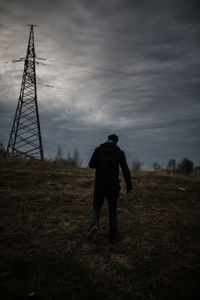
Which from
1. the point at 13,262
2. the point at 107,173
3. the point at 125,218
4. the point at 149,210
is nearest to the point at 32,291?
the point at 13,262

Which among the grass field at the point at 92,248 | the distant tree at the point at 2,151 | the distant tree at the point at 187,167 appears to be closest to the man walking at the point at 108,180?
the grass field at the point at 92,248

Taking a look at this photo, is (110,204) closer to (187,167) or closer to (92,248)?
(92,248)

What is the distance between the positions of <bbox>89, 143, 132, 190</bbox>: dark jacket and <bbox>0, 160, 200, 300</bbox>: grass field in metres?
1.52

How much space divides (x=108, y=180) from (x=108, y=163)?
0.44m

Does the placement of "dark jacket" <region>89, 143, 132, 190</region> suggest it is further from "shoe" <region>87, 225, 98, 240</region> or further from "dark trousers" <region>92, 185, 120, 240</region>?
"shoe" <region>87, 225, 98, 240</region>

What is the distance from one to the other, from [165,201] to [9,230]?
617 centimetres

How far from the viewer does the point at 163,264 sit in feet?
12.8

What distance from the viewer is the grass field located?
10.2ft

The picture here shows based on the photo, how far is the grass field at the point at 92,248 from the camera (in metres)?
3.09

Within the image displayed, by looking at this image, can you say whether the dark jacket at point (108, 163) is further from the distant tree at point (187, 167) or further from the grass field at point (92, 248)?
the distant tree at point (187, 167)

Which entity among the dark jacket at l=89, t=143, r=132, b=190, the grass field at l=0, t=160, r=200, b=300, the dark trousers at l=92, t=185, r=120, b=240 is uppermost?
the dark jacket at l=89, t=143, r=132, b=190

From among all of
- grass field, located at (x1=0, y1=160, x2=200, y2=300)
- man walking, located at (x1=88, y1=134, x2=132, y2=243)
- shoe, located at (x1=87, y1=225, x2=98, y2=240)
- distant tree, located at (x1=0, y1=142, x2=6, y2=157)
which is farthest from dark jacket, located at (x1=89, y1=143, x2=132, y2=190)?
distant tree, located at (x1=0, y1=142, x2=6, y2=157)

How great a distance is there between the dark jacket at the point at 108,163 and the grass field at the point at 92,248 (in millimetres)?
1525

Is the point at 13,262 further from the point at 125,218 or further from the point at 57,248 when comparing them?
the point at 125,218
